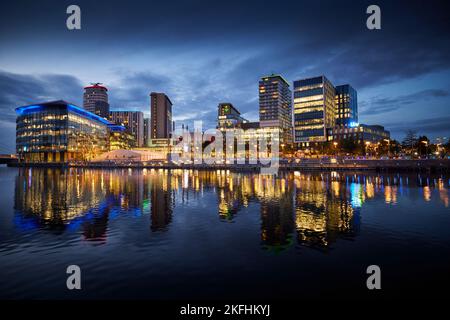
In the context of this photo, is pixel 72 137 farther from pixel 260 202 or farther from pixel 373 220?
pixel 373 220

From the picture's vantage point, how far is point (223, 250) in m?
16.8

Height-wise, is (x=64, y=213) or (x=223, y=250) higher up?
(x=64, y=213)

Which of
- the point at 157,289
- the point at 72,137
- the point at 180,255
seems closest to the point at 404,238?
the point at 180,255

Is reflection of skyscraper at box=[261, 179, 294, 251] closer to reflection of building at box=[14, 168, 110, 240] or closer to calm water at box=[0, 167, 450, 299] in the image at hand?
calm water at box=[0, 167, 450, 299]

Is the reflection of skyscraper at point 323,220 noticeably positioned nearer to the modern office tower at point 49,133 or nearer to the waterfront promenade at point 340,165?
the waterfront promenade at point 340,165

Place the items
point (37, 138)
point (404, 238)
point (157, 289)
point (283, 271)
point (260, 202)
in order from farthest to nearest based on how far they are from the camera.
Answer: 1. point (37, 138)
2. point (260, 202)
3. point (404, 238)
4. point (283, 271)
5. point (157, 289)

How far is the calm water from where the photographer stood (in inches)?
476

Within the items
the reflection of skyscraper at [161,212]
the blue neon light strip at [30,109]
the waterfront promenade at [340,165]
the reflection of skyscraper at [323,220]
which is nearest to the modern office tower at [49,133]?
the blue neon light strip at [30,109]

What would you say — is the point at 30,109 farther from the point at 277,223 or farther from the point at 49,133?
the point at 277,223

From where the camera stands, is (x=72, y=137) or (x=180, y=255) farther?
(x=72, y=137)

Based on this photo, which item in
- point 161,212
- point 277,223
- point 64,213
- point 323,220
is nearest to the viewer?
point 277,223

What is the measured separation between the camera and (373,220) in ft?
80.1

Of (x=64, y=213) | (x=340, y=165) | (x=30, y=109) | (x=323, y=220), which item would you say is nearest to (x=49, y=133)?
(x=30, y=109)
